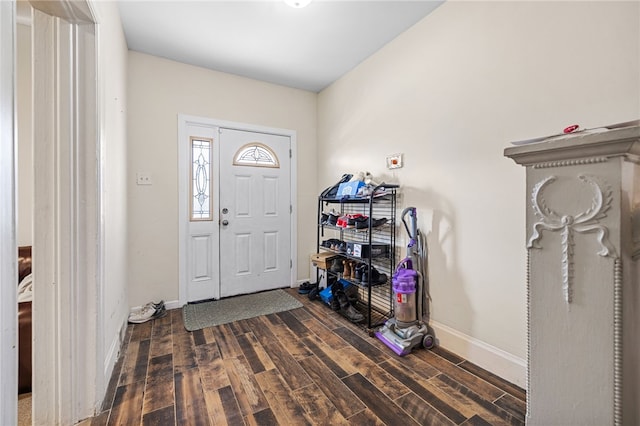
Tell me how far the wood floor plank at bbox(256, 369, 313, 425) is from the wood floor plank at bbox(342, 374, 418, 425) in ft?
1.08

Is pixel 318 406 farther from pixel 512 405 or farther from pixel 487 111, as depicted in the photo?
pixel 487 111

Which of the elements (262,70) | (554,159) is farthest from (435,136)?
(262,70)

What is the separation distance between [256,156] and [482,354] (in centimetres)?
281

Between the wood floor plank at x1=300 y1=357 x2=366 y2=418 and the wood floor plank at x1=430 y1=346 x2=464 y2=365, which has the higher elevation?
the wood floor plank at x1=430 y1=346 x2=464 y2=365

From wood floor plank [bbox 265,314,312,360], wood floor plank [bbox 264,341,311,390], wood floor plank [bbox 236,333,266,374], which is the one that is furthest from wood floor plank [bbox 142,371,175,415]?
wood floor plank [bbox 265,314,312,360]

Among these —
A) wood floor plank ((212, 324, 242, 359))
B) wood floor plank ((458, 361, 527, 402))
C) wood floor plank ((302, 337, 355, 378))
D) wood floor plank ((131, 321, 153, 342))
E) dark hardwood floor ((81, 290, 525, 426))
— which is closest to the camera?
dark hardwood floor ((81, 290, 525, 426))

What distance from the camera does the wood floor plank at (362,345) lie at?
6.22 feet

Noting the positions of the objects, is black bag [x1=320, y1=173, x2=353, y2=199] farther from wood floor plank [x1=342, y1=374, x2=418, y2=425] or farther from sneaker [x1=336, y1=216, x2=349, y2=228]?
wood floor plank [x1=342, y1=374, x2=418, y2=425]

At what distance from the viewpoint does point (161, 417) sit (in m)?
1.37

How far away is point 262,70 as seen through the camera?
3.00 metres

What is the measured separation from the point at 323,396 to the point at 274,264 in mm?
2001

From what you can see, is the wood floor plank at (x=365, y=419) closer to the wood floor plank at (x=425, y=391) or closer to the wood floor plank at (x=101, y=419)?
the wood floor plank at (x=425, y=391)

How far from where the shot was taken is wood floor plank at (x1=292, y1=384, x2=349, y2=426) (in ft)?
4.40

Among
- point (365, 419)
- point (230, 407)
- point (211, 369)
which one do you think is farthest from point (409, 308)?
point (211, 369)
